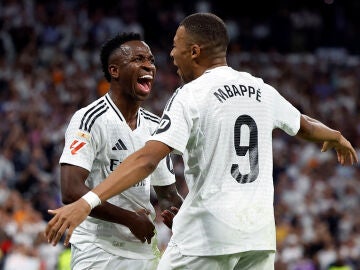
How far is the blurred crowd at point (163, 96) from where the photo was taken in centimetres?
1425

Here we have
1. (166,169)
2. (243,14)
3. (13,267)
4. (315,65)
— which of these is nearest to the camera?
(166,169)

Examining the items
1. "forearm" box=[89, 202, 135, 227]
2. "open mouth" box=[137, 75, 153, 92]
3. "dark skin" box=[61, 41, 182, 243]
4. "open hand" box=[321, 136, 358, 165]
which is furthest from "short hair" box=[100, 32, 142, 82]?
"open hand" box=[321, 136, 358, 165]

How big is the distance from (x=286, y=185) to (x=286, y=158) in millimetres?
1128

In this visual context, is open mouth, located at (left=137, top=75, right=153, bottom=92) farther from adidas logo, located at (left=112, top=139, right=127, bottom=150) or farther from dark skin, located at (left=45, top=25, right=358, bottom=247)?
dark skin, located at (left=45, top=25, right=358, bottom=247)

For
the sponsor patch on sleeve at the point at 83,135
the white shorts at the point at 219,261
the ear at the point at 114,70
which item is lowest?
the white shorts at the point at 219,261

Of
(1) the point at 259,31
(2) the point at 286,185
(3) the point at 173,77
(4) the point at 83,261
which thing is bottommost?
(4) the point at 83,261

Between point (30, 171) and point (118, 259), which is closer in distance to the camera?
point (118, 259)

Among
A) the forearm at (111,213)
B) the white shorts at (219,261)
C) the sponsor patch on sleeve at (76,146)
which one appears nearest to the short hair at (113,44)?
the sponsor patch on sleeve at (76,146)

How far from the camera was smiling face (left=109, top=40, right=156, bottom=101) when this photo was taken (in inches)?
238

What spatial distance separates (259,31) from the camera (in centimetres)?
2156

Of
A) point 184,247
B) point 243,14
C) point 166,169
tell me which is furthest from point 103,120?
point 243,14

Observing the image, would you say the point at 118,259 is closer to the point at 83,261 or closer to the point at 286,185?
the point at 83,261

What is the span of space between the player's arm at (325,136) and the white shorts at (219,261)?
88 cm

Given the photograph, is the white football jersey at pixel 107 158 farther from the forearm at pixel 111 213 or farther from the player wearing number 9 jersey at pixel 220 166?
the player wearing number 9 jersey at pixel 220 166
